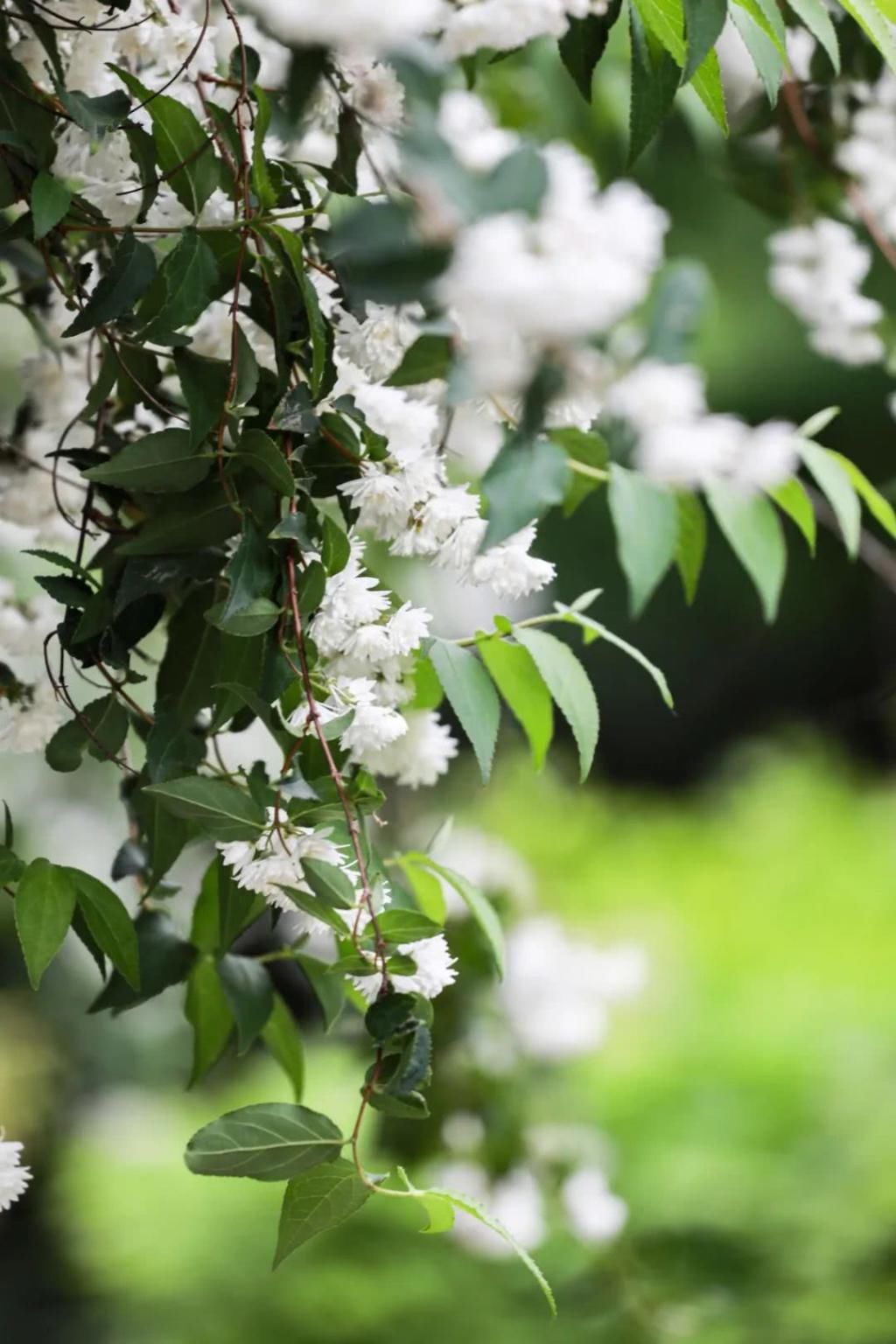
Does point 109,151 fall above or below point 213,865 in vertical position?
above

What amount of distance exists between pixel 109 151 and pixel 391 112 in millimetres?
99

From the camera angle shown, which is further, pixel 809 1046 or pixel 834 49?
pixel 809 1046

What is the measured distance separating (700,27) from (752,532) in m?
0.32

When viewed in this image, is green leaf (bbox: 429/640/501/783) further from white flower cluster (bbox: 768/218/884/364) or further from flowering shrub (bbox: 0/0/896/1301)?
white flower cluster (bbox: 768/218/884/364)

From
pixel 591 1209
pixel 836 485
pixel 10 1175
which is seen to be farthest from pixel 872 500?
pixel 591 1209

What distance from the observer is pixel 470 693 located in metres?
0.46

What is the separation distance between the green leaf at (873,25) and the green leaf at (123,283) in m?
0.23

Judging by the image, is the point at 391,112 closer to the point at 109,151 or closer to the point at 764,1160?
the point at 109,151

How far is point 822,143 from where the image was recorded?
30.9 inches

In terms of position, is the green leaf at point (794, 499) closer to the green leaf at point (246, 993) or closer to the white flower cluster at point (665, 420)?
the white flower cluster at point (665, 420)

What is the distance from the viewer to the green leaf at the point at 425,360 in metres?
0.41

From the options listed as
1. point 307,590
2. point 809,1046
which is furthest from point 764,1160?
point 307,590

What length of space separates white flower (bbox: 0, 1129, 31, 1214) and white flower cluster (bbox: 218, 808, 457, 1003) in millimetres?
109

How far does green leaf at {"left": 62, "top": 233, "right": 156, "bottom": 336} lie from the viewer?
1.36ft
